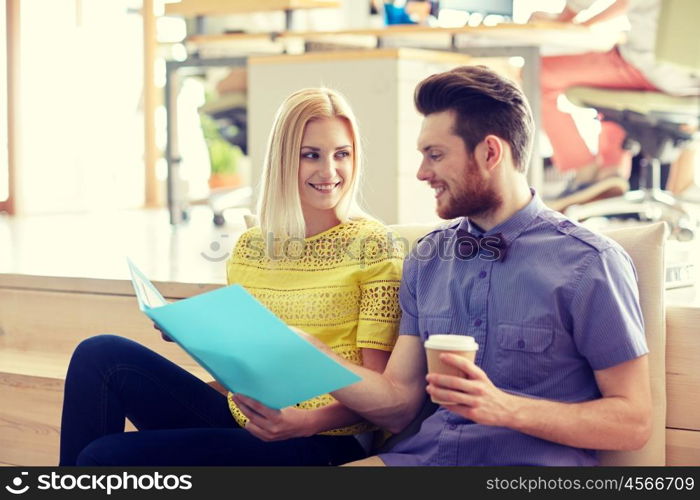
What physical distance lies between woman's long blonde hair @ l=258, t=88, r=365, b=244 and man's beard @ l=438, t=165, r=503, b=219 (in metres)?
0.33

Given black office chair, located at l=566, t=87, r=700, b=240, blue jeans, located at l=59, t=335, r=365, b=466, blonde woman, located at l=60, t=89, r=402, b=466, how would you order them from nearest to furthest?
blonde woman, located at l=60, t=89, r=402, b=466
blue jeans, located at l=59, t=335, r=365, b=466
black office chair, located at l=566, t=87, r=700, b=240

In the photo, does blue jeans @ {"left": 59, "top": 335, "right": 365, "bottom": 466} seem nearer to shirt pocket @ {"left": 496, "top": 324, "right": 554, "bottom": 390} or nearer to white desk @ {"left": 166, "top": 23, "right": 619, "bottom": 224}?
shirt pocket @ {"left": 496, "top": 324, "right": 554, "bottom": 390}

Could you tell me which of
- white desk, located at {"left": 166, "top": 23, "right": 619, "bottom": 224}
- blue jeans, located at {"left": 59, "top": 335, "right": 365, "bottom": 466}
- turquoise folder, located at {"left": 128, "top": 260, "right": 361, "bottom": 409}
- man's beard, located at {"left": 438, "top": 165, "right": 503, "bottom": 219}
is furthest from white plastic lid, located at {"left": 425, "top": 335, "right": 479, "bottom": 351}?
white desk, located at {"left": 166, "top": 23, "right": 619, "bottom": 224}

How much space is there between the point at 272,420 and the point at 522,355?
0.40 metres

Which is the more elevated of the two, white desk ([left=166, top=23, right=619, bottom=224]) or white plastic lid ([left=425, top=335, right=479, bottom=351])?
white desk ([left=166, top=23, right=619, bottom=224])

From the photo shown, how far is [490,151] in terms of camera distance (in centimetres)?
159

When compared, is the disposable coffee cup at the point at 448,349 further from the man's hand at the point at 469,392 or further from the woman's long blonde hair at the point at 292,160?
the woman's long blonde hair at the point at 292,160

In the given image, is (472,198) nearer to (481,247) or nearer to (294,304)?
(481,247)

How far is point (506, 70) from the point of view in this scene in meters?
4.83

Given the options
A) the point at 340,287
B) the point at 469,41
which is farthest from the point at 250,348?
the point at 469,41

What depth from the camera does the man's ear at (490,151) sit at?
Result: 1588mm

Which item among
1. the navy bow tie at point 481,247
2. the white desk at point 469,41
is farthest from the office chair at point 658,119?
the navy bow tie at point 481,247

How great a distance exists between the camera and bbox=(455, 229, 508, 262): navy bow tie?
1.59 metres

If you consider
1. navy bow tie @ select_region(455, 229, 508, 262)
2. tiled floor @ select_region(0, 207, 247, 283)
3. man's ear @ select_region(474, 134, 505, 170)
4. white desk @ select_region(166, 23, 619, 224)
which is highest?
white desk @ select_region(166, 23, 619, 224)
